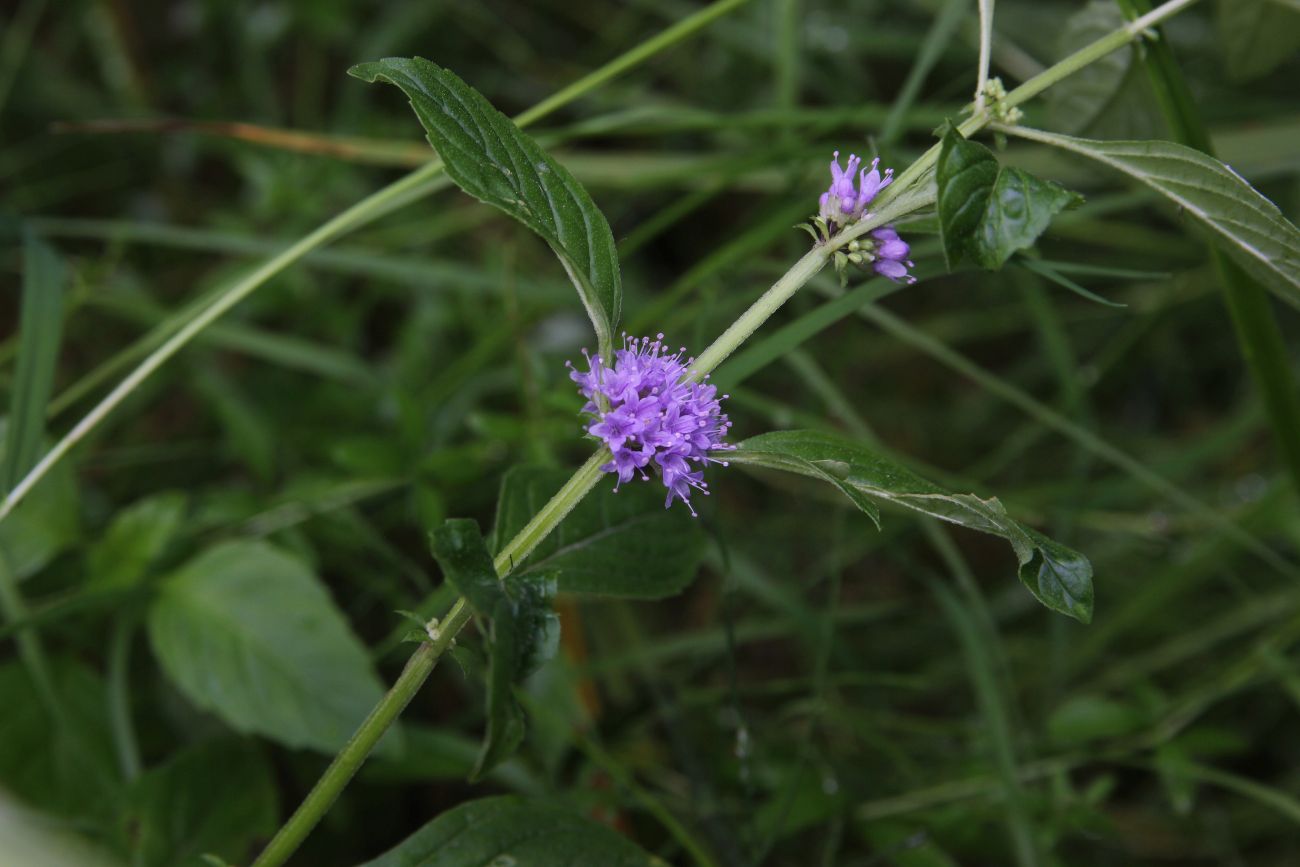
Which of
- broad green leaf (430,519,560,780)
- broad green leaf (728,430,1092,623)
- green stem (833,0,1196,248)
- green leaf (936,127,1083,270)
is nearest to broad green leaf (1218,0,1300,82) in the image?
green stem (833,0,1196,248)

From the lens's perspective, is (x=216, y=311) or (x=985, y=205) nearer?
(x=985, y=205)

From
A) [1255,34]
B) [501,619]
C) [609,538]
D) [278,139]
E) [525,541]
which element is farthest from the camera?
[278,139]

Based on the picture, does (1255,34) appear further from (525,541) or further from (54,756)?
(54,756)

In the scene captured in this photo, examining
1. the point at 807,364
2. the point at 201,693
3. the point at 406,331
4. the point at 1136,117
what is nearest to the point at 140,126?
the point at 406,331

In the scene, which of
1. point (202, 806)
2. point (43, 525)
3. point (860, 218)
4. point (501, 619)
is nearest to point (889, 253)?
point (860, 218)

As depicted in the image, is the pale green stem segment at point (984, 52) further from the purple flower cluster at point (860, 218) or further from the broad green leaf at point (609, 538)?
the broad green leaf at point (609, 538)

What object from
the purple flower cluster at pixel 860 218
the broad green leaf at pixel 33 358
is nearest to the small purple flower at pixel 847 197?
the purple flower cluster at pixel 860 218

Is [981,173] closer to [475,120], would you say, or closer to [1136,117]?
[475,120]

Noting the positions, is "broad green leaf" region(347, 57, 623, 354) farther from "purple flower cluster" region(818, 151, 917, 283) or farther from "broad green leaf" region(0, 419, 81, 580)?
"broad green leaf" region(0, 419, 81, 580)
